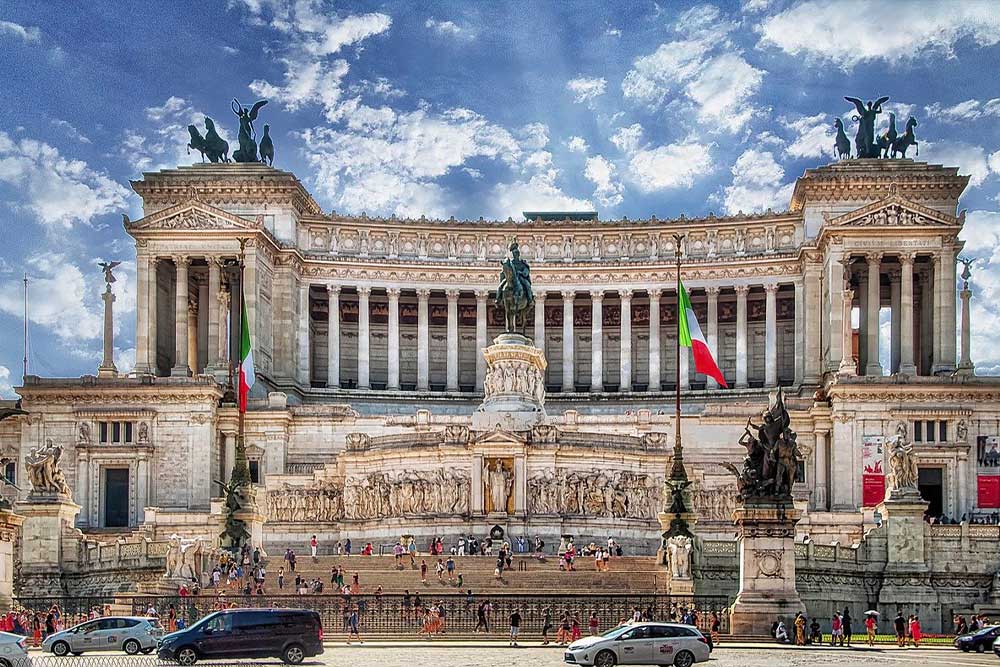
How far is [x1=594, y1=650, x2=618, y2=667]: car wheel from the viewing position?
143 feet

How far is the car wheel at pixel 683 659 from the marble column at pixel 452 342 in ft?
239

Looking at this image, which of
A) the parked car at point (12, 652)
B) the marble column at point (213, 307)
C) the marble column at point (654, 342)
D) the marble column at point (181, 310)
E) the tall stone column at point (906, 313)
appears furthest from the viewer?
the marble column at point (654, 342)

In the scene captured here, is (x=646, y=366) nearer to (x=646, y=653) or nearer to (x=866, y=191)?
(x=866, y=191)

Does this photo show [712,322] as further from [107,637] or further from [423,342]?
[107,637]

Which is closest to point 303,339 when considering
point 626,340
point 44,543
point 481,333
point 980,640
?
point 481,333

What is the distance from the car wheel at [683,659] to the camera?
4406cm

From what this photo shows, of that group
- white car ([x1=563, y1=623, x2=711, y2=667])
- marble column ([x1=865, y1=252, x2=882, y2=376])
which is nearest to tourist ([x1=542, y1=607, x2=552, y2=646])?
white car ([x1=563, y1=623, x2=711, y2=667])

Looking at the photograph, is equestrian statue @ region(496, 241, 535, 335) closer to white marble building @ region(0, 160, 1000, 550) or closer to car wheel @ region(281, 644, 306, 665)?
white marble building @ region(0, 160, 1000, 550)

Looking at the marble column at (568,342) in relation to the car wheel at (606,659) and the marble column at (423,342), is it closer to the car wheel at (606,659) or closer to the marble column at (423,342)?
the marble column at (423,342)

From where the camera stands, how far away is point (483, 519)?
81.0 m

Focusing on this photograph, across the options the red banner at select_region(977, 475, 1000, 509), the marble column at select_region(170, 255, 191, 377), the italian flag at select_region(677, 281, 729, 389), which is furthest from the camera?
the marble column at select_region(170, 255, 191, 377)

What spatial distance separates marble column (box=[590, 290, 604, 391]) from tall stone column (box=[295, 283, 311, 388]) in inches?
771

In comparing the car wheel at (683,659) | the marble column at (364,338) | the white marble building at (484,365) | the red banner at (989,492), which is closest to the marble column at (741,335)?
the white marble building at (484,365)

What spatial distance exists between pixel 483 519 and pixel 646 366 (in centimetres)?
3956
